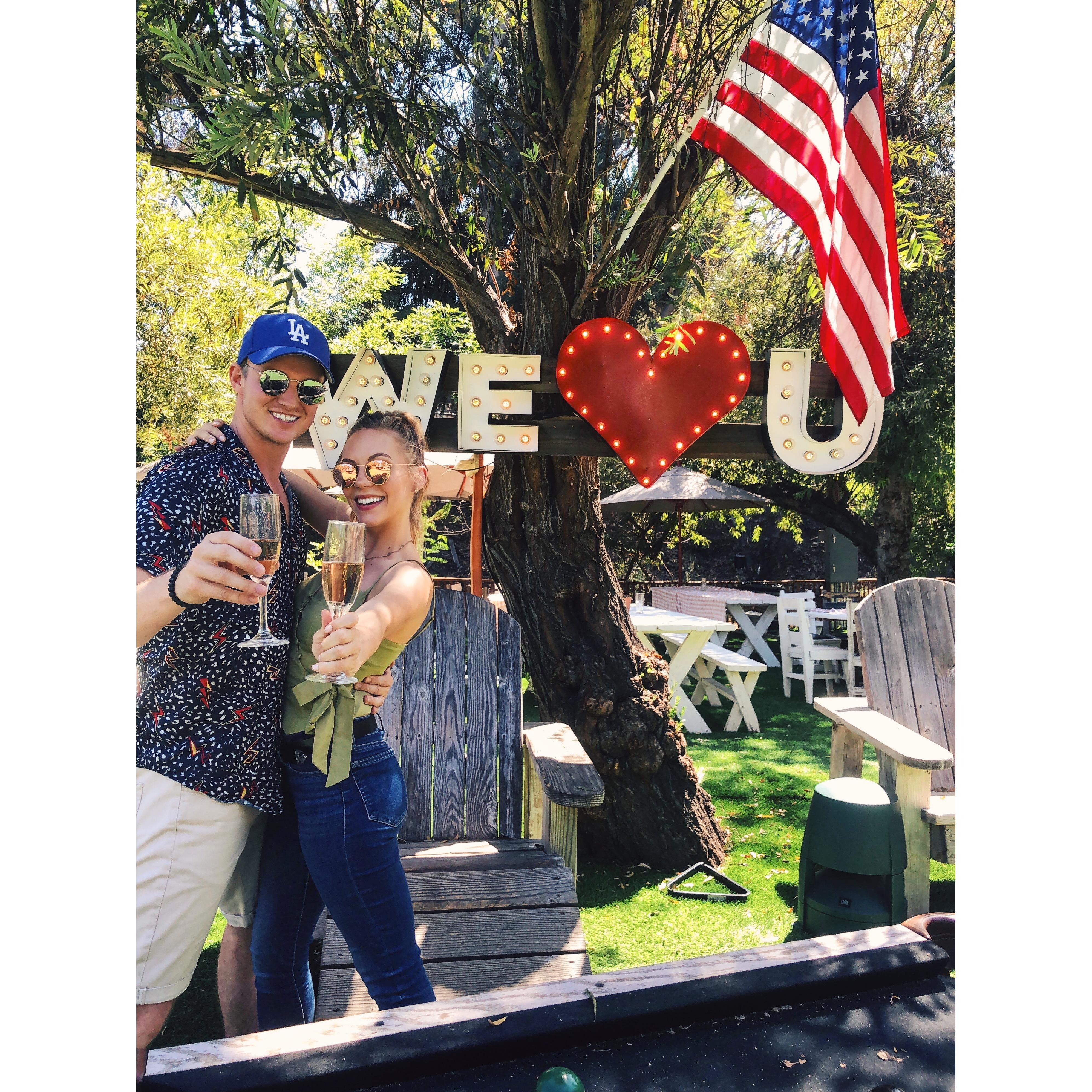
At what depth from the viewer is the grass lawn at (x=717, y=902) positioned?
2947 millimetres

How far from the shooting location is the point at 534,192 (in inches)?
114

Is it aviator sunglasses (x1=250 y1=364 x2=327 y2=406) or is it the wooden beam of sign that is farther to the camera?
the wooden beam of sign

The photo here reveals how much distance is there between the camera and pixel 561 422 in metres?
3.03

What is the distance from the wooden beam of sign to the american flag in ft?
1.06

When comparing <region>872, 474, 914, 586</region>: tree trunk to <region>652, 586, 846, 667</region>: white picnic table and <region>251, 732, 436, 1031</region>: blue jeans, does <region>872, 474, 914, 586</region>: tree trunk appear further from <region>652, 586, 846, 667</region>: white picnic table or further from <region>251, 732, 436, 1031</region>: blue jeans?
<region>251, 732, 436, 1031</region>: blue jeans

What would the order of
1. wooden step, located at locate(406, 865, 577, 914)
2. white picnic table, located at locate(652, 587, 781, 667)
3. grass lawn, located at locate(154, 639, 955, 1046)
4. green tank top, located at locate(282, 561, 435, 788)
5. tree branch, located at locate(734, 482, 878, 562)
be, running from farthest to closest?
tree branch, located at locate(734, 482, 878, 562) → white picnic table, located at locate(652, 587, 781, 667) → grass lawn, located at locate(154, 639, 955, 1046) → wooden step, located at locate(406, 865, 577, 914) → green tank top, located at locate(282, 561, 435, 788)

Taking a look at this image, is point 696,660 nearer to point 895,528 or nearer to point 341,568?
point 895,528

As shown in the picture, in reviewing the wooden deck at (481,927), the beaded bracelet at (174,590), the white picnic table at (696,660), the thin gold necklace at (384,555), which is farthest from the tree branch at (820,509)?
the beaded bracelet at (174,590)

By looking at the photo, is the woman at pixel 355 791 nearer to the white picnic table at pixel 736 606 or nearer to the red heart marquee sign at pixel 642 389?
the red heart marquee sign at pixel 642 389

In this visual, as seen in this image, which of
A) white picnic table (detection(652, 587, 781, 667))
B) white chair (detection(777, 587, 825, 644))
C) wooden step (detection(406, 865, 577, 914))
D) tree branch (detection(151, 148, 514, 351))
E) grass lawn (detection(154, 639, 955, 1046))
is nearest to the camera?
wooden step (detection(406, 865, 577, 914))

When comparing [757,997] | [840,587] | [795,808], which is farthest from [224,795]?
[840,587]

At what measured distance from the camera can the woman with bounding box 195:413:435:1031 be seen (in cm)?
173

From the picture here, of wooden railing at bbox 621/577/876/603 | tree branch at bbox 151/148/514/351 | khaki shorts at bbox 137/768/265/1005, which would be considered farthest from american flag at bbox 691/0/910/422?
wooden railing at bbox 621/577/876/603
